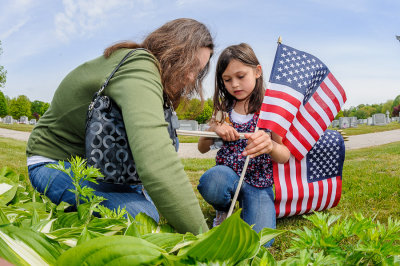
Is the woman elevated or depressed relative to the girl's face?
depressed

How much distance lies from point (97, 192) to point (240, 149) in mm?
1531

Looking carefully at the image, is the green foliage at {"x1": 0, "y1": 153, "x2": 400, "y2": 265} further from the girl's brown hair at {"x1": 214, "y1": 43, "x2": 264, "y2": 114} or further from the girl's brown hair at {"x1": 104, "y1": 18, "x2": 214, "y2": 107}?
the girl's brown hair at {"x1": 214, "y1": 43, "x2": 264, "y2": 114}

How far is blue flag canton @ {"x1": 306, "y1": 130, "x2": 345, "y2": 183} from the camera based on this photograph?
3.10 metres

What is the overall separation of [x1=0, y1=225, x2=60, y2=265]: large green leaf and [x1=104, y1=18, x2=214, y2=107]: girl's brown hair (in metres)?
1.07

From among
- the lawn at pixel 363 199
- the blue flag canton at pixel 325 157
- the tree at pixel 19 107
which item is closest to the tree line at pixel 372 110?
the tree at pixel 19 107

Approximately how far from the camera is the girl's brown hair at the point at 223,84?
2.96 m

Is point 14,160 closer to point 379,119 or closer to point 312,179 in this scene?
point 312,179

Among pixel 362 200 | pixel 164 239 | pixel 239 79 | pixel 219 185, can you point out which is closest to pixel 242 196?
pixel 219 185

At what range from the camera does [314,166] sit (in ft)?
10.2

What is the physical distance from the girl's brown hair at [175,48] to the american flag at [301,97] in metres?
0.99

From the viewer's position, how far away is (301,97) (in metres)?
2.76

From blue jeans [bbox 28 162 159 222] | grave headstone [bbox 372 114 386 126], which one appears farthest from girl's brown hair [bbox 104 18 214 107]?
grave headstone [bbox 372 114 386 126]

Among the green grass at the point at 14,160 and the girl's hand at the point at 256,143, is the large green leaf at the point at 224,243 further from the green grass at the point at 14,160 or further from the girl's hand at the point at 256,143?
the green grass at the point at 14,160

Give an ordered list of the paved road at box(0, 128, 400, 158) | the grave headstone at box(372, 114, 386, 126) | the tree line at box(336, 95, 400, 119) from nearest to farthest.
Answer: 1. the paved road at box(0, 128, 400, 158)
2. the grave headstone at box(372, 114, 386, 126)
3. the tree line at box(336, 95, 400, 119)
